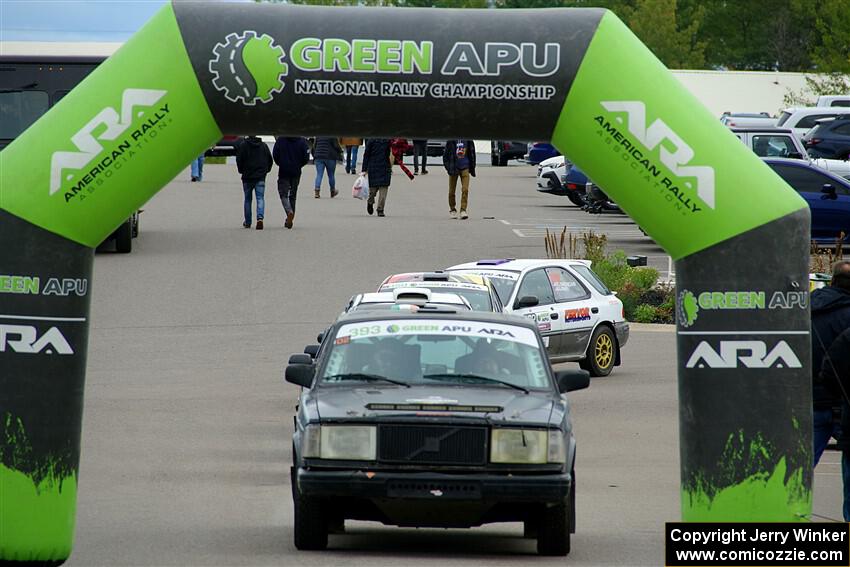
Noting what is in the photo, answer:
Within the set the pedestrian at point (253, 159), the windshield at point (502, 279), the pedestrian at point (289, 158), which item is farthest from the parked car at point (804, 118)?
the windshield at point (502, 279)

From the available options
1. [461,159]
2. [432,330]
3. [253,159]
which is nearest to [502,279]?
[432,330]

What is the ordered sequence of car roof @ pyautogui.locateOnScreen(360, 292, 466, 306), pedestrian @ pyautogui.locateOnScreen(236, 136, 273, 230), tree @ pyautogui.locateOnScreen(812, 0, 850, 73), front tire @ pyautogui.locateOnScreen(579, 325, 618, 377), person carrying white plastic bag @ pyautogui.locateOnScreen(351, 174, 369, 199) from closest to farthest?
car roof @ pyautogui.locateOnScreen(360, 292, 466, 306) < front tire @ pyautogui.locateOnScreen(579, 325, 618, 377) < pedestrian @ pyautogui.locateOnScreen(236, 136, 273, 230) < person carrying white plastic bag @ pyautogui.locateOnScreen(351, 174, 369, 199) < tree @ pyautogui.locateOnScreen(812, 0, 850, 73)

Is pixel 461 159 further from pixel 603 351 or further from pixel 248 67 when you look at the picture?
pixel 248 67

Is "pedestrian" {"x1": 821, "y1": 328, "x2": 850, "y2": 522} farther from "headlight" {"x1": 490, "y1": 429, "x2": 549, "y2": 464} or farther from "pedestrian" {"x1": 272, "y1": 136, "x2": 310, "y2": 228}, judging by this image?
"pedestrian" {"x1": 272, "y1": 136, "x2": 310, "y2": 228}

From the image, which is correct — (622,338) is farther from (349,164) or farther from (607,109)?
(349,164)

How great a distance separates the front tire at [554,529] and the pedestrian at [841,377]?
1963mm

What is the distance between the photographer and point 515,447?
933 centimetres

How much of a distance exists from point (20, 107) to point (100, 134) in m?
16.5

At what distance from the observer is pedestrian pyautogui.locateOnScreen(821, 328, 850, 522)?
32.7 feet

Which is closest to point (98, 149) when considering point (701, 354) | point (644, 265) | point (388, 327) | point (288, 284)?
point (388, 327)

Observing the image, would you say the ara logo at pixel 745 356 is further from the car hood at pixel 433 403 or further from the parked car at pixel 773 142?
the parked car at pixel 773 142

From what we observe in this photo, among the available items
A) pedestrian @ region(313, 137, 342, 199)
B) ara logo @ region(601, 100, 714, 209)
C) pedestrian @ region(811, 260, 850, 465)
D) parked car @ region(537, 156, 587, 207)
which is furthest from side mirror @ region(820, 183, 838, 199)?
ara logo @ region(601, 100, 714, 209)

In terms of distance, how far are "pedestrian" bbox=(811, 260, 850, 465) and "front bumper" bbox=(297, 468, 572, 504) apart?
2.55 m

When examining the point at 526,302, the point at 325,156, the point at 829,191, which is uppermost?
the point at 325,156
